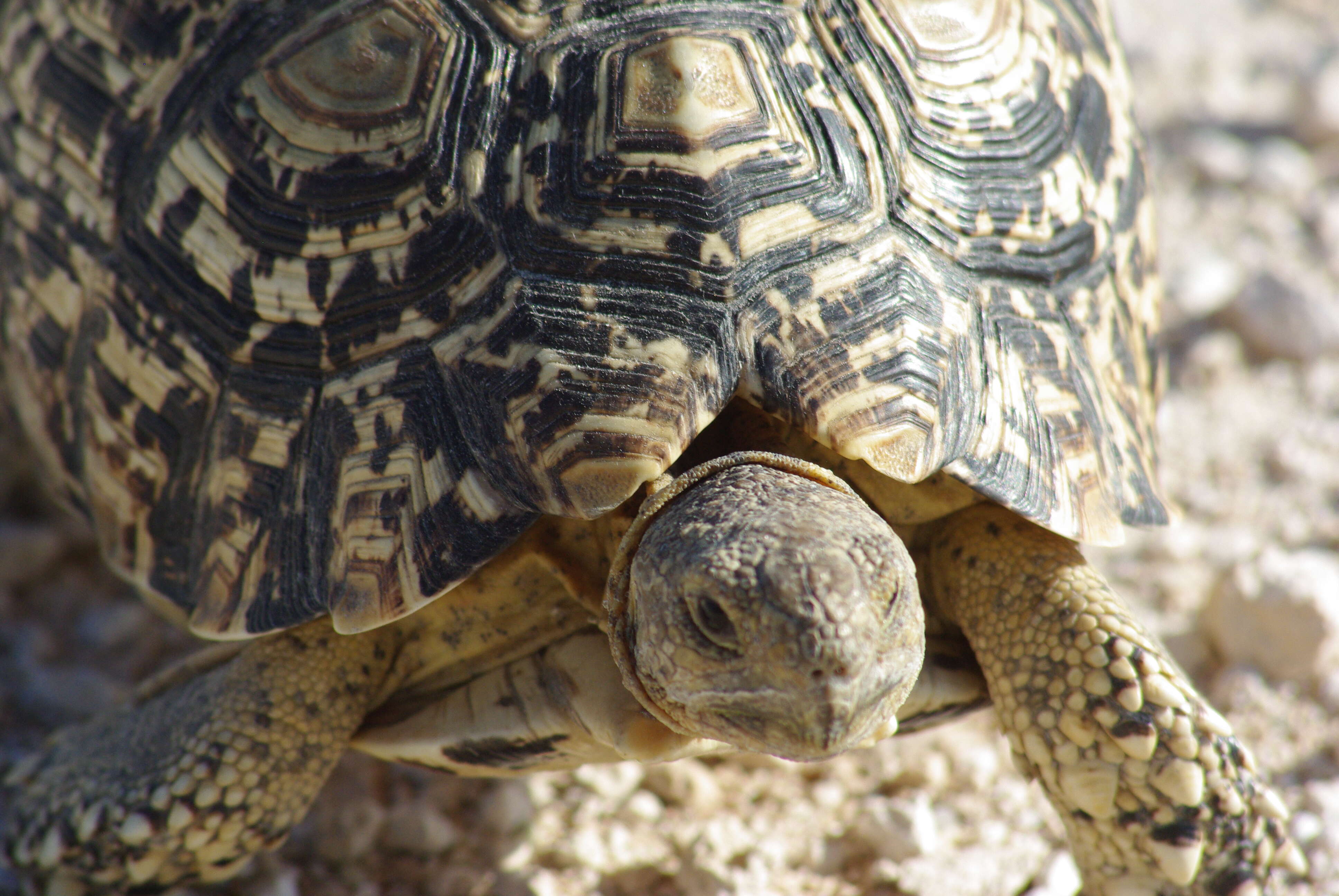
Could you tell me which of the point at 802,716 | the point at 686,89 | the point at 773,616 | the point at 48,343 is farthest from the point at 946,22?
the point at 48,343

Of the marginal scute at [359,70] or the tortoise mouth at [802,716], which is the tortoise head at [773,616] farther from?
the marginal scute at [359,70]

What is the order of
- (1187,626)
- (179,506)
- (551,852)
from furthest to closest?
(1187,626) → (551,852) → (179,506)

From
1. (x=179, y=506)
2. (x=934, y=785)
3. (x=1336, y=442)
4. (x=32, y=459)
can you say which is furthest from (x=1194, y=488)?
(x=32, y=459)

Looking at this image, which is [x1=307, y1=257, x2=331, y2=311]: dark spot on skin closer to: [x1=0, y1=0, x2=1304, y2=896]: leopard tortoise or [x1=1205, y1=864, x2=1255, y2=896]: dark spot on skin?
[x1=0, y1=0, x2=1304, y2=896]: leopard tortoise

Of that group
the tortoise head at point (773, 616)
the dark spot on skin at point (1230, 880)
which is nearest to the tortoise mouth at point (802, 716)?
the tortoise head at point (773, 616)

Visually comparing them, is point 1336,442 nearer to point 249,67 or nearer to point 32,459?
point 249,67

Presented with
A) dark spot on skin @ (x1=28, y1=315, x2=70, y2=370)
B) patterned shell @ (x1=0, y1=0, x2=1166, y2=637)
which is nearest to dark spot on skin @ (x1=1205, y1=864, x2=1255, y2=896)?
patterned shell @ (x1=0, y1=0, x2=1166, y2=637)

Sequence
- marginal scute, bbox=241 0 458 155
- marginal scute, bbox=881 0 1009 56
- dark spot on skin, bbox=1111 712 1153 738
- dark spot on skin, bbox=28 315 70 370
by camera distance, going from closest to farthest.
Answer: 1. dark spot on skin, bbox=1111 712 1153 738
2. marginal scute, bbox=241 0 458 155
3. marginal scute, bbox=881 0 1009 56
4. dark spot on skin, bbox=28 315 70 370
